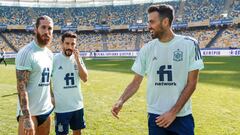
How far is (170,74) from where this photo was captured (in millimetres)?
4070

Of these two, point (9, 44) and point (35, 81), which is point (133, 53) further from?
point (35, 81)

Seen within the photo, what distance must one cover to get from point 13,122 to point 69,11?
2642 inches

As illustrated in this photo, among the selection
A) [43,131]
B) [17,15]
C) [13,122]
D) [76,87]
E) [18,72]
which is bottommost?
[13,122]

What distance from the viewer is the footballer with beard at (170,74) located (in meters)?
3.96

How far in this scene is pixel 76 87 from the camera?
20.3 feet

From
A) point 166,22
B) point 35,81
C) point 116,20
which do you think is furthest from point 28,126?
point 116,20

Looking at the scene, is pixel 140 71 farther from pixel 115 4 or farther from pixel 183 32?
pixel 115 4

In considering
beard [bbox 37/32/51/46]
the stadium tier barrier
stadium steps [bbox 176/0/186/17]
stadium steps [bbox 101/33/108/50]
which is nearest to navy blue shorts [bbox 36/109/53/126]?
beard [bbox 37/32/51/46]

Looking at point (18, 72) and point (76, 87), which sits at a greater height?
point (18, 72)

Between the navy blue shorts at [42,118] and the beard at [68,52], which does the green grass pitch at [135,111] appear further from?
the navy blue shorts at [42,118]

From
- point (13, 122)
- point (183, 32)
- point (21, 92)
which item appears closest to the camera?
point (21, 92)

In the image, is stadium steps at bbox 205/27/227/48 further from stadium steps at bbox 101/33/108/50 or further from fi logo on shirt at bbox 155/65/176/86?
fi logo on shirt at bbox 155/65/176/86

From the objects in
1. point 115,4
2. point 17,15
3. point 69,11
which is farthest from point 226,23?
point 17,15

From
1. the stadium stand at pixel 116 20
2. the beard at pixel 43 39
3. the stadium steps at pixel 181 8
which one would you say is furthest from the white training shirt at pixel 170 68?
the stadium steps at pixel 181 8
